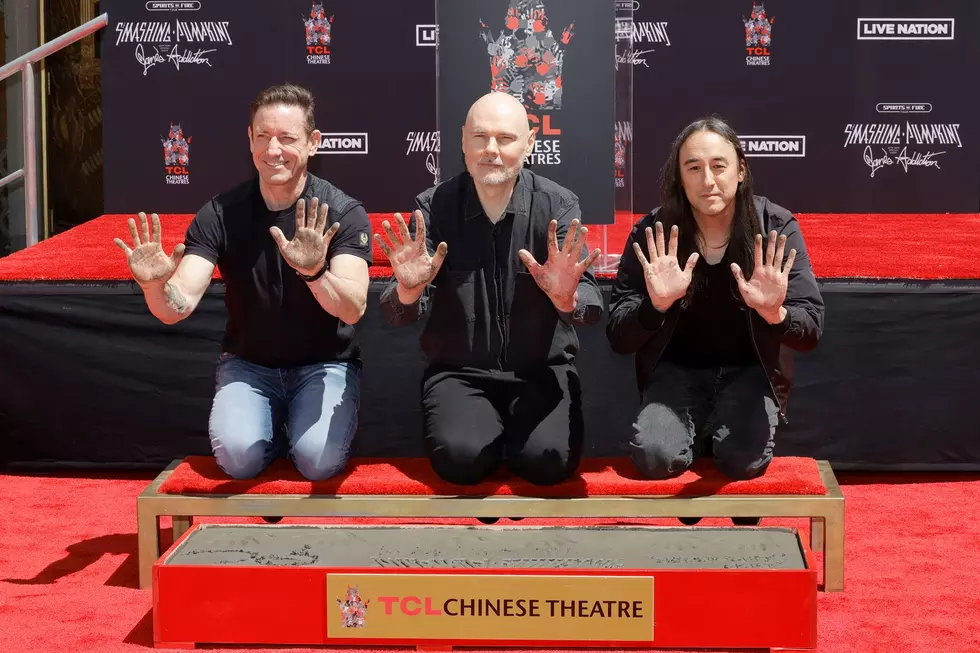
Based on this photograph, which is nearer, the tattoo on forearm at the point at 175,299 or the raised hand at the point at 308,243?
the raised hand at the point at 308,243

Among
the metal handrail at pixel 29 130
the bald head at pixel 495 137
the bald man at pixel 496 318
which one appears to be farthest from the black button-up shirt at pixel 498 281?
the metal handrail at pixel 29 130

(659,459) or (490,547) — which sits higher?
(659,459)

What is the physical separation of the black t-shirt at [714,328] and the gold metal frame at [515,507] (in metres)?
0.43

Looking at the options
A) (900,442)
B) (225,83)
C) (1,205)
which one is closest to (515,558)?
(900,442)

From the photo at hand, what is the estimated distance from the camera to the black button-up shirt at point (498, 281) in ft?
10.3

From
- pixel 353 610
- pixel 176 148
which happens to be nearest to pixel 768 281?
pixel 353 610

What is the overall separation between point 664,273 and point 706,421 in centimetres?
50

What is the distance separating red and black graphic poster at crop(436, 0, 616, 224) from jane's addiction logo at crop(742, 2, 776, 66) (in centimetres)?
267

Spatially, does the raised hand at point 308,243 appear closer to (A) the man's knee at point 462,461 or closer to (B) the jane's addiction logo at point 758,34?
(A) the man's knee at point 462,461

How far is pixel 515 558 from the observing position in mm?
2836

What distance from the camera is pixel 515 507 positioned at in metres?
2.97

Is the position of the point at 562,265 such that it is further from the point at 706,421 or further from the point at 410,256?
the point at 706,421

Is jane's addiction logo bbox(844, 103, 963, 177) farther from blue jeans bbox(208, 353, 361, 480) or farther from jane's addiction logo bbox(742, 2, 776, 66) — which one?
blue jeans bbox(208, 353, 361, 480)

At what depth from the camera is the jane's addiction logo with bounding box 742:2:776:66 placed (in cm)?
634
